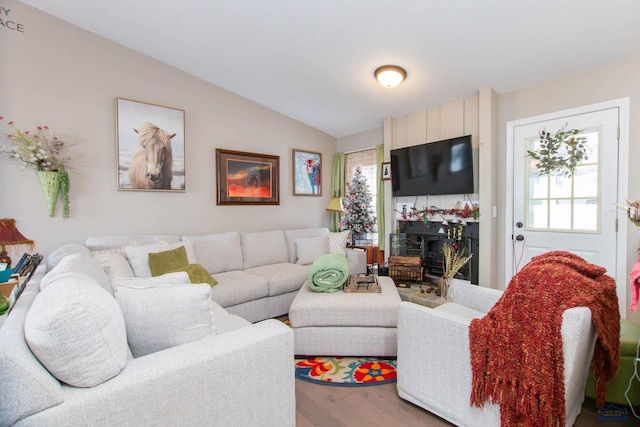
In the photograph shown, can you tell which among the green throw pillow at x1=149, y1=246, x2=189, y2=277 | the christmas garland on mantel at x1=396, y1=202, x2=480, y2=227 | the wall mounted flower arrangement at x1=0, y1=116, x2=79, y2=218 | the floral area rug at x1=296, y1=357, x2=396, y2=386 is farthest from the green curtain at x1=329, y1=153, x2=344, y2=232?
the wall mounted flower arrangement at x1=0, y1=116, x2=79, y2=218

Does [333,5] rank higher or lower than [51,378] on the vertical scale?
higher

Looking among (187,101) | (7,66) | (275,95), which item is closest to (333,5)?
(275,95)

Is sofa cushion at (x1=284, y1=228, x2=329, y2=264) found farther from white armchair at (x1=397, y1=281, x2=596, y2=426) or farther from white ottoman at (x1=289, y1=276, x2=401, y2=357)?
white armchair at (x1=397, y1=281, x2=596, y2=426)

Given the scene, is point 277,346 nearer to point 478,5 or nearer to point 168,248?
point 168,248

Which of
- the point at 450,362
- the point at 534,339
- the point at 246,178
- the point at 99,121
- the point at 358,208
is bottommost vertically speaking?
the point at 450,362

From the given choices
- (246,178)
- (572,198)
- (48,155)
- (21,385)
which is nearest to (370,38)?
(246,178)

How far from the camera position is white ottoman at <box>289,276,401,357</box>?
225 centimetres

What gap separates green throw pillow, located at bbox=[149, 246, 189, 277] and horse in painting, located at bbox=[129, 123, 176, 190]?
984 millimetres

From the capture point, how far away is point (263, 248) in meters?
3.79

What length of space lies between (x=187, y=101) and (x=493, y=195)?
3775 mm

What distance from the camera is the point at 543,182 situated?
3.11 m

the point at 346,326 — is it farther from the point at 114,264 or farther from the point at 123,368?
the point at 114,264

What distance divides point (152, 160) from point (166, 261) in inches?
51.7

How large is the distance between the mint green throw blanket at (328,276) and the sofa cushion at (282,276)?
61cm
